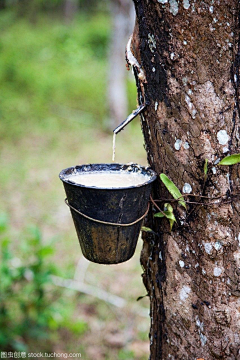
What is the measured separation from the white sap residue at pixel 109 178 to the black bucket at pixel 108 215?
0.03 meters

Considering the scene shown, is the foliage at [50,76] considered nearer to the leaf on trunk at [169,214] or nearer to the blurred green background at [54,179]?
the blurred green background at [54,179]

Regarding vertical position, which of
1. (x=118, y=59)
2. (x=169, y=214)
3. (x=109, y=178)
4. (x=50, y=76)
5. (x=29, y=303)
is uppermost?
(x=50, y=76)

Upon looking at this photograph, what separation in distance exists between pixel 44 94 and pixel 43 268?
7091 millimetres

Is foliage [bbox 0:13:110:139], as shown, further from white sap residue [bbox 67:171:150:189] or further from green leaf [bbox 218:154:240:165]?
green leaf [bbox 218:154:240:165]

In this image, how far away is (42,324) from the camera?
2656mm

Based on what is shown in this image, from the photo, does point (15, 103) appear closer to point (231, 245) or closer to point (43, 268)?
point (43, 268)

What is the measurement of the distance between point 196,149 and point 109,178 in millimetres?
419

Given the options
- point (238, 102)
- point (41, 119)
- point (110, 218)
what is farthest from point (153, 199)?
point (41, 119)

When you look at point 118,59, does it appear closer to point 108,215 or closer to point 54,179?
point 54,179

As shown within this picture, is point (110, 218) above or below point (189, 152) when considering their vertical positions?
below

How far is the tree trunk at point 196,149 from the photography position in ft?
4.05

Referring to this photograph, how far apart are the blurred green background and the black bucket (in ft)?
4.13

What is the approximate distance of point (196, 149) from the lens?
1300 millimetres

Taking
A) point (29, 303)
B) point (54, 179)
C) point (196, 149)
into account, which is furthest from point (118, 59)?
point (196, 149)
